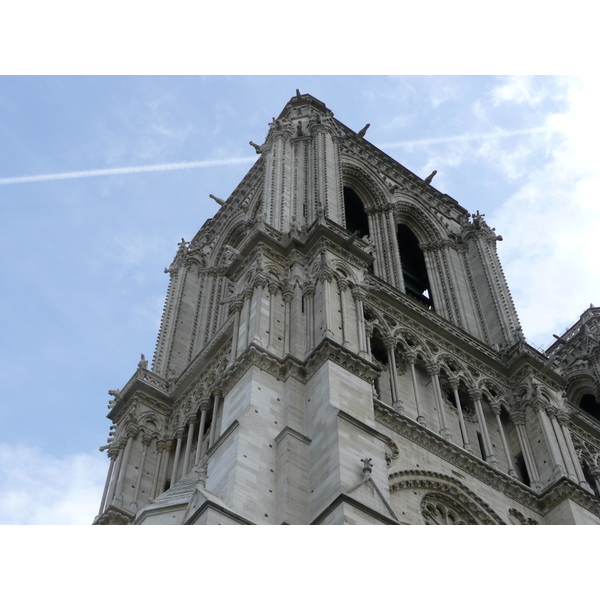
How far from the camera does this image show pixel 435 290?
124ft

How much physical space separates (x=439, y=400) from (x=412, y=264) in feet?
47.0

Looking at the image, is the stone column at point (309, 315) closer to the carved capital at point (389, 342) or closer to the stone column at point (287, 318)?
the stone column at point (287, 318)

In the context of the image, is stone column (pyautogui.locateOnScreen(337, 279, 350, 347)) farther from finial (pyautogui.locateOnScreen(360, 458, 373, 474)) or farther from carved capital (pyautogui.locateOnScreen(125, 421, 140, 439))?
carved capital (pyautogui.locateOnScreen(125, 421, 140, 439))

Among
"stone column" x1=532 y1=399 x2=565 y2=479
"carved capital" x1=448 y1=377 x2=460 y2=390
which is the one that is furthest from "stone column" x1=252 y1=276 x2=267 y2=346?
"stone column" x1=532 y1=399 x2=565 y2=479

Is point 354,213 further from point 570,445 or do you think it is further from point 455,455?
point 455,455

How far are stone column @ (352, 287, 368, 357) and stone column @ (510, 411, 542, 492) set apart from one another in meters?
6.28

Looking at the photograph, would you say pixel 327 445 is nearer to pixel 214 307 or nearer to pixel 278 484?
pixel 278 484

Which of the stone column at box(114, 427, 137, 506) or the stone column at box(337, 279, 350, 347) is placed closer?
the stone column at box(337, 279, 350, 347)

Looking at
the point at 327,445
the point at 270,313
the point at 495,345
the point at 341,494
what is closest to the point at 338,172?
the point at 495,345

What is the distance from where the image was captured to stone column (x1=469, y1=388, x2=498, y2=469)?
91.6ft

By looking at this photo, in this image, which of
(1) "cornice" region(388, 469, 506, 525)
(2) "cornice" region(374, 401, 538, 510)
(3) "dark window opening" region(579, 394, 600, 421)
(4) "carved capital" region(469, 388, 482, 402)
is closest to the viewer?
(1) "cornice" region(388, 469, 506, 525)

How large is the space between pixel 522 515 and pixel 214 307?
52.5 ft

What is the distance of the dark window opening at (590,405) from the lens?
47750 millimetres

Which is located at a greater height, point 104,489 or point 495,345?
point 495,345
